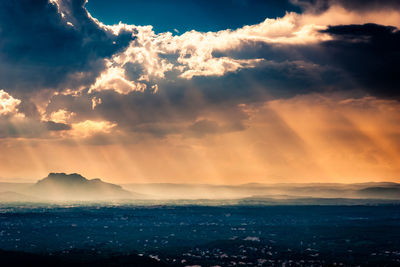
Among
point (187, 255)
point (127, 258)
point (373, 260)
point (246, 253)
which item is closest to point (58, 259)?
point (127, 258)

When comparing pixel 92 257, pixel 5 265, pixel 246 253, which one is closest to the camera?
pixel 5 265

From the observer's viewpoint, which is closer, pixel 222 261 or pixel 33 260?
pixel 33 260

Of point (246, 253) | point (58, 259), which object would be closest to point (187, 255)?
point (246, 253)

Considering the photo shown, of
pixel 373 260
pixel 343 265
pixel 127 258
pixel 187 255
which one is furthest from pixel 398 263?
pixel 127 258

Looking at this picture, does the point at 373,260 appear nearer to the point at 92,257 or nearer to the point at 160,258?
the point at 160,258

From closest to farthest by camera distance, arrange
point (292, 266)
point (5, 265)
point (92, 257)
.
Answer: point (5, 265)
point (292, 266)
point (92, 257)

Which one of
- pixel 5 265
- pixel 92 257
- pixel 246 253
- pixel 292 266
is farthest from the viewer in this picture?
pixel 246 253

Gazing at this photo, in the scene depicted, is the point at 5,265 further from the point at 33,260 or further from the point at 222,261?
the point at 222,261

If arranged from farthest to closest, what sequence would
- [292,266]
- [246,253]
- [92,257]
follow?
[246,253], [92,257], [292,266]
